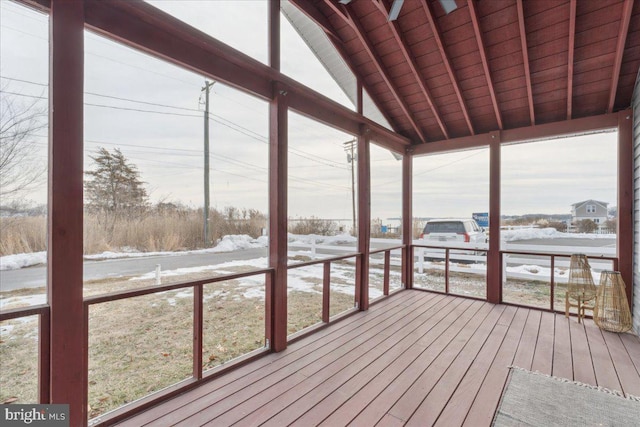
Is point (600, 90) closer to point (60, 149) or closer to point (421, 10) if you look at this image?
point (421, 10)

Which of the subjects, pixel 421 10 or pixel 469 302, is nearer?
pixel 421 10

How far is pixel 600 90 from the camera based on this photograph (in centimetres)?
397

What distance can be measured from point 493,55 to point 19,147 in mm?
4830

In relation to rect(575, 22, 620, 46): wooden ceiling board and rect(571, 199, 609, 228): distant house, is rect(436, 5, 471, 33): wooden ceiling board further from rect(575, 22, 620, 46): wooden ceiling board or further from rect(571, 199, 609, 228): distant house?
rect(571, 199, 609, 228): distant house

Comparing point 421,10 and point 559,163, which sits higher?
point 421,10

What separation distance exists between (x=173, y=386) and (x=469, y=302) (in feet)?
14.8

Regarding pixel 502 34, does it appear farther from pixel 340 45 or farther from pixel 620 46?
pixel 340 45

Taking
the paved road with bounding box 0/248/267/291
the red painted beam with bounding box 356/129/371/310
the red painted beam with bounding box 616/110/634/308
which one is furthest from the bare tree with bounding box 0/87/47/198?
the red painted beam with bounding box 616/110/634/308

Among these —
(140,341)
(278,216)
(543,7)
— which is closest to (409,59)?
(543,7)

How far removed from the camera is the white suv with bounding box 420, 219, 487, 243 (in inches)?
235

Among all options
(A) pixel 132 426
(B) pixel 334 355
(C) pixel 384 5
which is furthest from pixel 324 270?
(C) pixel 384 5

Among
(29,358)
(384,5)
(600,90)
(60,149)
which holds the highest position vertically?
(384,5)

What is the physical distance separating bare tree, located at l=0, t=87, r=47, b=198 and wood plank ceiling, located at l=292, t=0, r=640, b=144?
2795mm

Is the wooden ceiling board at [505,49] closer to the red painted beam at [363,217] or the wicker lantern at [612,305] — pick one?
the red painted beam at [363,217]
